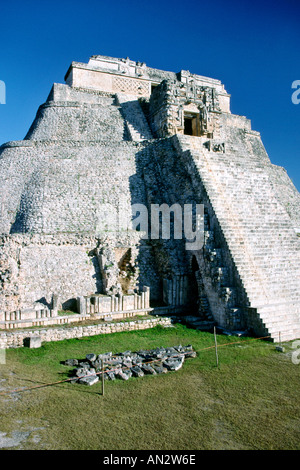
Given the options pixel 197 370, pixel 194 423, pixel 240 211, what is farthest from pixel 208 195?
pixel 194 423

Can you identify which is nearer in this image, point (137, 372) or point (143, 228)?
point (137, 372)

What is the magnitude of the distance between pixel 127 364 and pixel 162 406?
73.5 inches

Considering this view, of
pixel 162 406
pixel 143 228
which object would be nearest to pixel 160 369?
pixel 162 406

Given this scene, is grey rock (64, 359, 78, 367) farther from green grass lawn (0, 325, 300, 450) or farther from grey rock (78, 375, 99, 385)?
grey rock (78, 375, 99, 385)

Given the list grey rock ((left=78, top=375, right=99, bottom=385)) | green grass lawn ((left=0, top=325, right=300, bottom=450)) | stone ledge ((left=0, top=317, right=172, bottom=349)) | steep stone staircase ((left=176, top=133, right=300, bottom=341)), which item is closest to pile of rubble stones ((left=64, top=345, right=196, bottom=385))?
grey rock ((left=78, top=375, right=99, bottom=385))

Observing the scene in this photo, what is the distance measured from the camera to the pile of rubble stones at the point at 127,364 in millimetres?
7758

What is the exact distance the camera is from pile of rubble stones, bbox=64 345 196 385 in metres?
7.76

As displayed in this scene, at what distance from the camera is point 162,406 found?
21.4 feet

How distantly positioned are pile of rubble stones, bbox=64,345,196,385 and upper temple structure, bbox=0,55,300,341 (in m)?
2.82

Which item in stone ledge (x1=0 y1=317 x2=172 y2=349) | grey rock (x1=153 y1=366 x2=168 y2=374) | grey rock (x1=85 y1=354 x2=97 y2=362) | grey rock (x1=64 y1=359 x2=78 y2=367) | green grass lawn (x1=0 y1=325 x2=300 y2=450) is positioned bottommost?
green grass lawn (x1=0 y1=325 x2=300 y2=450)

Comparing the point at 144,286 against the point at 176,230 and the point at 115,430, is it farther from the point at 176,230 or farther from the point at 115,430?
the point at 115,430

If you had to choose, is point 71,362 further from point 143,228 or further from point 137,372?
point 143,228

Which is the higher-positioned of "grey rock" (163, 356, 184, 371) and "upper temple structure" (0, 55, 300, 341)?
"upper temple structure" (0, 55, 300, 341)
